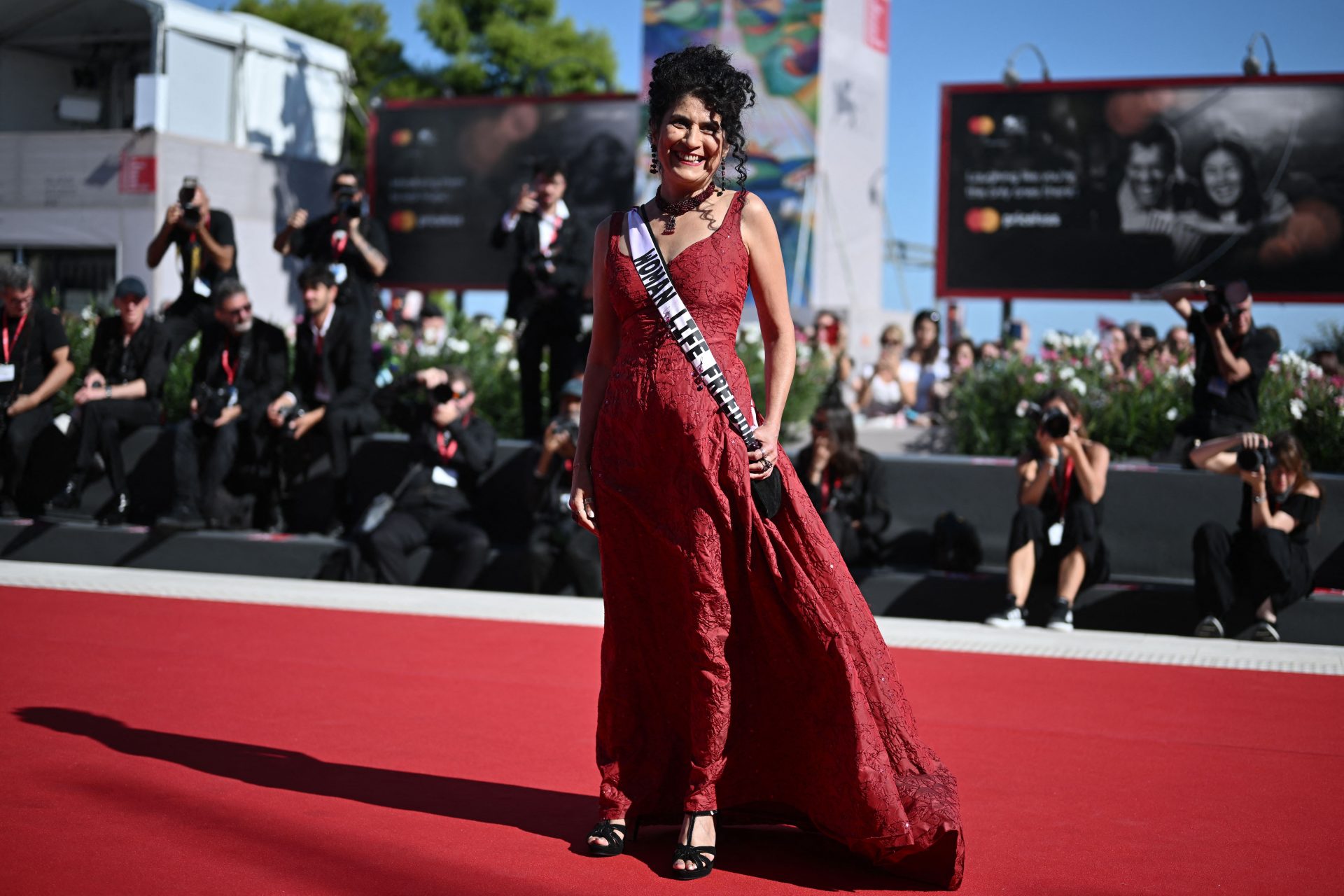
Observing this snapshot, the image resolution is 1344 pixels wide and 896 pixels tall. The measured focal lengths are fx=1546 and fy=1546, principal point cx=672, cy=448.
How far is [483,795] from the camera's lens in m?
4.39

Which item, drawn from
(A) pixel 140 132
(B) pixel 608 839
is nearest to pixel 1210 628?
(B) pixel 608 839

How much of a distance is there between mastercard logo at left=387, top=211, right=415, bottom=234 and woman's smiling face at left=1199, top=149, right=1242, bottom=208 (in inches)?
462

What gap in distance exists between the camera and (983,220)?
62.1ft

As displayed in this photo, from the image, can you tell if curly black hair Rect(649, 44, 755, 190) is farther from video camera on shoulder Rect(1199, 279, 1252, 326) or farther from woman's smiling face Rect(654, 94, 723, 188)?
video camera on shoulder Rect(1199, 279, 1252, 326)

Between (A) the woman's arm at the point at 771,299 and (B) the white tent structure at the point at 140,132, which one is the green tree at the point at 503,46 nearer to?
(B) the white tent structure at the point at 140,132

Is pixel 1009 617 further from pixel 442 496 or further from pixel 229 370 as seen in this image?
pixel 229 370

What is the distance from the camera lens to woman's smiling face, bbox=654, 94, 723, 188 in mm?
3781

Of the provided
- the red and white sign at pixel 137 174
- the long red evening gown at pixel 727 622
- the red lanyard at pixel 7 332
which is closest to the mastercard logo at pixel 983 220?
the red and white sign at pixel 137 174

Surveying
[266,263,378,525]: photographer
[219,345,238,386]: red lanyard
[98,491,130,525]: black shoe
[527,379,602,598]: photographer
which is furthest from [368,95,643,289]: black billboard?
[527,379,602,598]: photographer

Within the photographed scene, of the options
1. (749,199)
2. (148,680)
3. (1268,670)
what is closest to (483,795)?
(749,199)

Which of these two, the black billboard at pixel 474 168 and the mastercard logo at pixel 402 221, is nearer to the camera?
the black billboard at pixel 474 168

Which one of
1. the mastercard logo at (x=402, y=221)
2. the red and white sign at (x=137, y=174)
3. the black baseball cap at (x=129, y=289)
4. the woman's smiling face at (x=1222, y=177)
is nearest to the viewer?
the black baseball cap at (x=129, y=289)

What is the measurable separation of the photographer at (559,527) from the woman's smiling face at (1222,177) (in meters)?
11.4

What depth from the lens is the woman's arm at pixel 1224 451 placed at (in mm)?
7891
